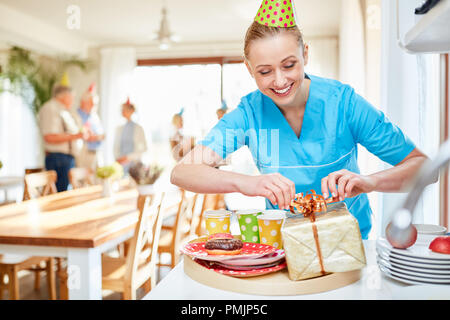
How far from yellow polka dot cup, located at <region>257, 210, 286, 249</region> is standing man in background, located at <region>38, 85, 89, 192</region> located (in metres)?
3.51

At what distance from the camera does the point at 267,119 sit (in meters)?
1.23

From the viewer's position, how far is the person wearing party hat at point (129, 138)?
4273mm

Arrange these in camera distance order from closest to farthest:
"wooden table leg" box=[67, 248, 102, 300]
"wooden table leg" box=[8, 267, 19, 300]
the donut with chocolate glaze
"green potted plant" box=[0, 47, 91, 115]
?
the donut with chocolate glaze, "wooden table leg" box=[67, 248, 102, 300], "wooden table leg" box=[8, 267, 19, 300], "green potted plant" box=[0, 47, 91, 115]

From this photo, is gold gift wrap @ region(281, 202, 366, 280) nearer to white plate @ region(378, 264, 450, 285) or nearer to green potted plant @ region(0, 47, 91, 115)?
white plate @ region(378, 264, 450, 285)

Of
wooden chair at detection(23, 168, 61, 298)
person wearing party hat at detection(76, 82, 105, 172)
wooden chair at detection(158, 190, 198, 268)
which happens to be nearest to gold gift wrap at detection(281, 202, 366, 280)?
wooden chair at detection(158, 190, 198, 268)

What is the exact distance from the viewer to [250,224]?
1030 millimetres

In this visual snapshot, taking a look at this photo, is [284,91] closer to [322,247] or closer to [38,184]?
[322,247]

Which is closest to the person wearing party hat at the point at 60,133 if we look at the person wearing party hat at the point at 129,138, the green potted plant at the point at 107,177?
the person wearing party hat at the point at 129,138

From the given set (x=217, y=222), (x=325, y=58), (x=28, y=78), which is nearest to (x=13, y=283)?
(x=217, y=222)

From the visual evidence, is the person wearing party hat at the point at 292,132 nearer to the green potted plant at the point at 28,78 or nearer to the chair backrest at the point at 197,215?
the chair backrest at the point at 197,215

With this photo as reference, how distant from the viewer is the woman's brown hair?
106cm

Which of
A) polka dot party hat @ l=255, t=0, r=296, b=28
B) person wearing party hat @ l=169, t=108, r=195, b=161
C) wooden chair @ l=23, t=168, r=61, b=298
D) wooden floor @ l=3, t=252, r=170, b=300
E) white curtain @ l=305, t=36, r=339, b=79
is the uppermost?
white curtain @ l=305, t=36, r=339, b=79

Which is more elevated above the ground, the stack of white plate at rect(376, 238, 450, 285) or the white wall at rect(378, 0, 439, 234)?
the white wall at rect(378, 0, 439, 234)

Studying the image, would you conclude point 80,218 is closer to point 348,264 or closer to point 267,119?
point 267,119
